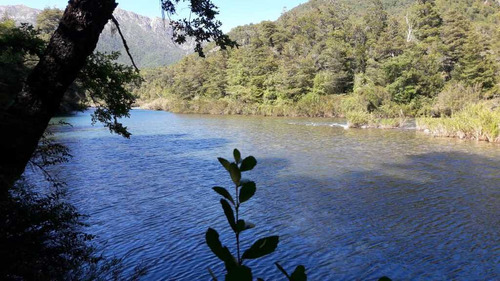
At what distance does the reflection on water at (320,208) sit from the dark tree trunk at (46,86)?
4650 mm

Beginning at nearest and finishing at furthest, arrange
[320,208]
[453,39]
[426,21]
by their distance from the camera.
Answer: [320,208] < [453,39] < [426,21]

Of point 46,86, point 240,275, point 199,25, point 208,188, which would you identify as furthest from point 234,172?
point 208,188

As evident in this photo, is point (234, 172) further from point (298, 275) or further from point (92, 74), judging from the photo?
point (92, 74)

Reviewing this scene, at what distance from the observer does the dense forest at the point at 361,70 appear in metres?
40.5

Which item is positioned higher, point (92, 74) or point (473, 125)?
point (92, 74)

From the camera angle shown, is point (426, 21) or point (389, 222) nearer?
point (389, 222)

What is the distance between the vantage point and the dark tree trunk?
3055mm

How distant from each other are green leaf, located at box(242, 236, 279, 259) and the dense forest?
2663 cm

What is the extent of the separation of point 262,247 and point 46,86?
2875 millimetres

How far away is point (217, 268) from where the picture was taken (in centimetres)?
740

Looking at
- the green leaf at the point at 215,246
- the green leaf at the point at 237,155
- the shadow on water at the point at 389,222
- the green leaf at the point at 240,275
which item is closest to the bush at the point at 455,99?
the shadow on water at the point at 389,222

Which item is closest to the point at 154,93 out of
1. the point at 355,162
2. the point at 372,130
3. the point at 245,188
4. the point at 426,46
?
the point at 426,46

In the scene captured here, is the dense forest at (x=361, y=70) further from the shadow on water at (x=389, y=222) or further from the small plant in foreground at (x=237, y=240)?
the small plant in foreground at (x=237, y=240)

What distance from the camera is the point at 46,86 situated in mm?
3162
